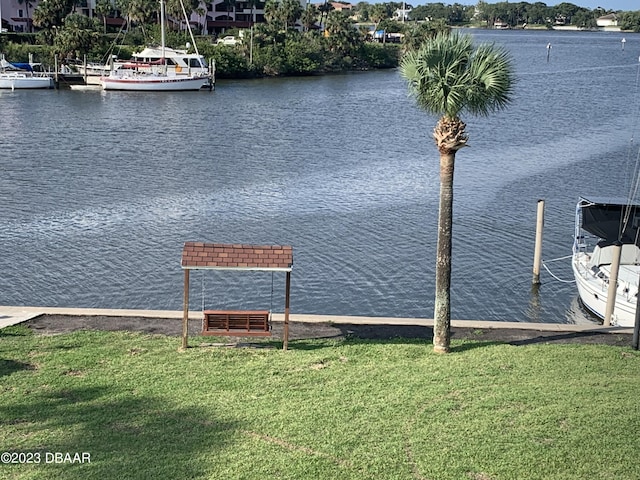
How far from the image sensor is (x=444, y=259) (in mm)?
16188

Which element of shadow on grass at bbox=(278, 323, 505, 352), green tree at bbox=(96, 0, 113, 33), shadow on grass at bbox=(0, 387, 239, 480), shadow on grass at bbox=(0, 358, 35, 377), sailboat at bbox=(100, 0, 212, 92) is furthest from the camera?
green tree at bbox=(96, 0, 113, 33)

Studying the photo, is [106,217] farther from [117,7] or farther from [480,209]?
[117,7]

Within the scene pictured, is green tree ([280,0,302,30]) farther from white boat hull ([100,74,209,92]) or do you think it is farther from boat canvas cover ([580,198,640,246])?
boat canvas cover ([580,198,640,246])

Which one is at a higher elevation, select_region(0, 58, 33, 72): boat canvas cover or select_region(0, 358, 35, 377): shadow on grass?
select_region(0, 58, 33, 72): boat canvas cover

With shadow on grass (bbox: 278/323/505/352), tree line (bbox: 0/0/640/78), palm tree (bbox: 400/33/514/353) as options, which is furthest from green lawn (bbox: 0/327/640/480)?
tree line (bbox: 0/0/640/78)

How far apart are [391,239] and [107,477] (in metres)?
20.5

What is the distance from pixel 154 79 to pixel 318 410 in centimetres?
7352

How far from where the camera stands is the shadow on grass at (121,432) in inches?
427

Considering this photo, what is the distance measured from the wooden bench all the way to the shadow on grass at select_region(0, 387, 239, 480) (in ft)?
9.04

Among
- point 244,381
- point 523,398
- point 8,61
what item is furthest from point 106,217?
point 8,61

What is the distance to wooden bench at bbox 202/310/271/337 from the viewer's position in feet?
51.6

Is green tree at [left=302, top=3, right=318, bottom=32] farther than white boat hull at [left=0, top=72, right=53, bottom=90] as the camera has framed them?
Yes

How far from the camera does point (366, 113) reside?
70062mm

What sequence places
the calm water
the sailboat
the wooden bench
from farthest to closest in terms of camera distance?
the sailboat < the calm water < the wooden bench
